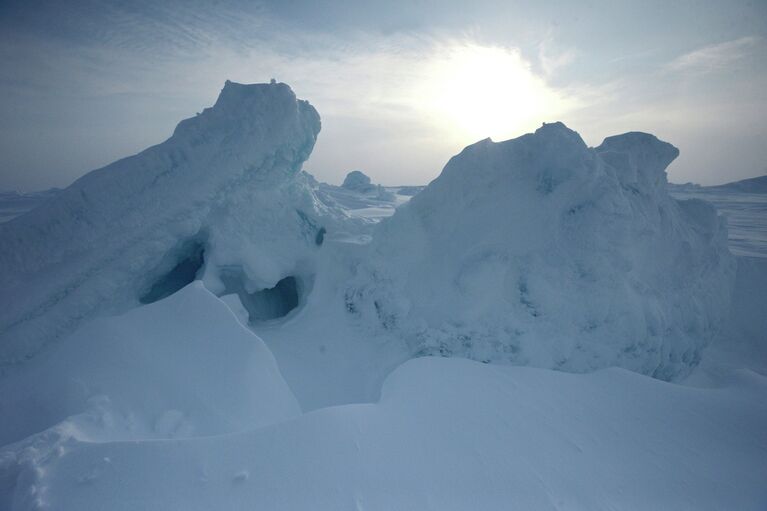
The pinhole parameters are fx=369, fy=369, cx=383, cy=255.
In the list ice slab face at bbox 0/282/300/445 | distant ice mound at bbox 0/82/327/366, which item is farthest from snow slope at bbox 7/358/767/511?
distant ice mound at bbox 0/82/327/366

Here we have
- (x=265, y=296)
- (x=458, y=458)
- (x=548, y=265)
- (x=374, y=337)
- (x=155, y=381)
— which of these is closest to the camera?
(x=458, y=458)

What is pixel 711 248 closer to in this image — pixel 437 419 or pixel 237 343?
pixel 437 419

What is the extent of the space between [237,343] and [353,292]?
1.71 metres

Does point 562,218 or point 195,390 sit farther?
point 562,218

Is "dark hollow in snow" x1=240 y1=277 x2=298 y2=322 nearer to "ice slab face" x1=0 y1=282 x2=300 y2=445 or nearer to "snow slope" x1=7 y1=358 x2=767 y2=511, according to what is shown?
"ice slab face" x1=0 y1=282 x2=300 y2=445

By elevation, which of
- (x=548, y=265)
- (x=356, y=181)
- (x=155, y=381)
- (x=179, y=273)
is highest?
(x=356, y=181)

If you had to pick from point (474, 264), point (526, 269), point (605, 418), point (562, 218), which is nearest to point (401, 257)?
point (474, 264)

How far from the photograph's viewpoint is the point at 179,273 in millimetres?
5355

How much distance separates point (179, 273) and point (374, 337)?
3136mm

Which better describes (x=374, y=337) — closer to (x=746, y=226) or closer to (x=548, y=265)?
(x=548, y=265)

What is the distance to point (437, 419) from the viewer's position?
2557 mm

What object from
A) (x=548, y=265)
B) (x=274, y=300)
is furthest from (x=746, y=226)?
(x=274, y=300)

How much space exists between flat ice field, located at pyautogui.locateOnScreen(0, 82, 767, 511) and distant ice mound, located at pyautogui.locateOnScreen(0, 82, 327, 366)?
3 centimetres

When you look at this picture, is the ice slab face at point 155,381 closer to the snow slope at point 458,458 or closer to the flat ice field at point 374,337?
the flat ice field at point 374,337
